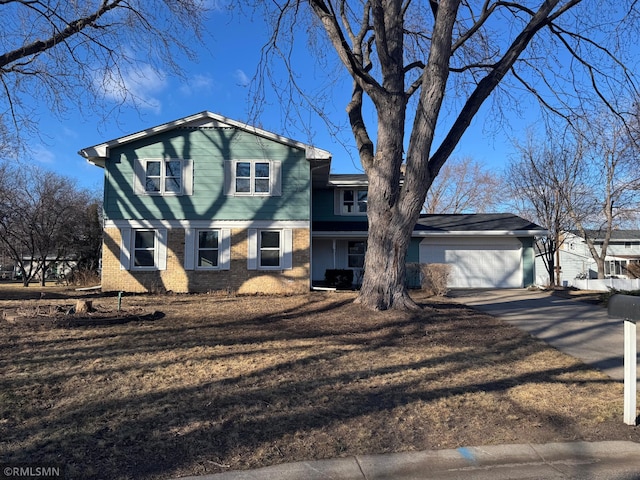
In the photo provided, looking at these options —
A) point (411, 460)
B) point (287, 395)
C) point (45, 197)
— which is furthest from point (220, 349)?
point (45, 197)

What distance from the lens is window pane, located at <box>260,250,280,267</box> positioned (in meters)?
17.0

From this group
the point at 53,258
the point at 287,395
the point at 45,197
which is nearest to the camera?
the point at 287,395

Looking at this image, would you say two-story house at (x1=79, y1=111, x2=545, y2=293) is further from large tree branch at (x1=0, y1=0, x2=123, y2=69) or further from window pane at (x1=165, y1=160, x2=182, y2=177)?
large tree branch at (x1=0, y1=0, x2=123, y2=69)

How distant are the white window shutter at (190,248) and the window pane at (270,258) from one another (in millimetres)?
2431

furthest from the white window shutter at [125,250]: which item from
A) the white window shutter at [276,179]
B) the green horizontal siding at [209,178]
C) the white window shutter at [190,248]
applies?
the white window shutter at [276,179]

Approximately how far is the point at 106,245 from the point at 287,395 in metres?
13.7

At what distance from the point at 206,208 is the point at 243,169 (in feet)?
6.43

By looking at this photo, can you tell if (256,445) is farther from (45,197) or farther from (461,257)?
(45,197)

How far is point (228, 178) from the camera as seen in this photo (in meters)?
16.9

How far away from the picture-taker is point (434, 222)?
77.5ft

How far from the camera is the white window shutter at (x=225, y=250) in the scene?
660 inches

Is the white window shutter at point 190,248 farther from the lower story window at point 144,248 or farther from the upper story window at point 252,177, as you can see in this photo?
the upper story window at point 252,177

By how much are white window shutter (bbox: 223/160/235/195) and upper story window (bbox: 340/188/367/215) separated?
6.75 metres

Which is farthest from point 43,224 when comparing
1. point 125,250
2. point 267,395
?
point 267,395
